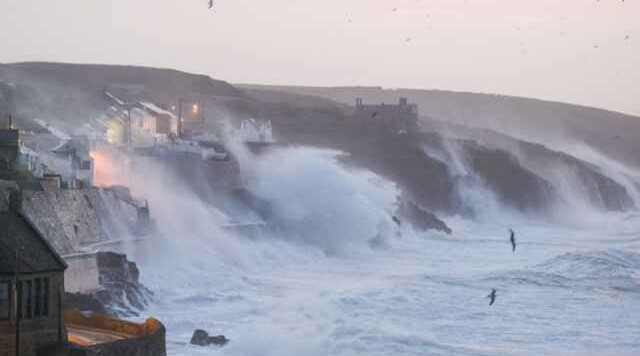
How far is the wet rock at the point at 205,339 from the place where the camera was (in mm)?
21625

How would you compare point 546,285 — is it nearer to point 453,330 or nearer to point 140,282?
point 453,330

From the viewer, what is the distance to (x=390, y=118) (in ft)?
247

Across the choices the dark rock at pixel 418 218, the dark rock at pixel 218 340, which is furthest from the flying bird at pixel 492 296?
the dark rock at pixel 418 218

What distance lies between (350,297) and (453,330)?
463 cm

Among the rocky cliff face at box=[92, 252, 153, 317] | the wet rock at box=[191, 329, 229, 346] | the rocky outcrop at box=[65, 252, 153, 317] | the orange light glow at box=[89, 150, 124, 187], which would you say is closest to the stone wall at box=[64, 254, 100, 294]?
the rocky outcrop at box=[65, 252, 153, 317]

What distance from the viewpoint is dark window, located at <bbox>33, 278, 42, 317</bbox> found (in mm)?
15711

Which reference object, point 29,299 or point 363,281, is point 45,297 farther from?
point 363,281

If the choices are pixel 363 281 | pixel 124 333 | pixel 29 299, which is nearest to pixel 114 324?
pixel 124 333

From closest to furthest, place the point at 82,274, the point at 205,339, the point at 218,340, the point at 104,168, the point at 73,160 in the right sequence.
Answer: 1. the point at 205,339
2. the point at 218,340
3. the point at 82,274
4. the point at 73,160
5. the point at 104,168

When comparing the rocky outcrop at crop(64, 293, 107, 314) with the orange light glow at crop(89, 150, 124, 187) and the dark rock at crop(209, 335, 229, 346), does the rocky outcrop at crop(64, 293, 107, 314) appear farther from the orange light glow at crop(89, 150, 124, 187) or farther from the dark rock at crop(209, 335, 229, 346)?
the orange light glow at crop(89, 150, 124, 187)

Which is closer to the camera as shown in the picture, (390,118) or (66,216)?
(66,216)

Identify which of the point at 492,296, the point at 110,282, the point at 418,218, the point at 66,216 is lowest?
the point at 492,296

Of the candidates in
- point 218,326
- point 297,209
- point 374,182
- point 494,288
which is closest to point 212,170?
point 297,209

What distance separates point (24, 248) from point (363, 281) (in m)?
18.6
